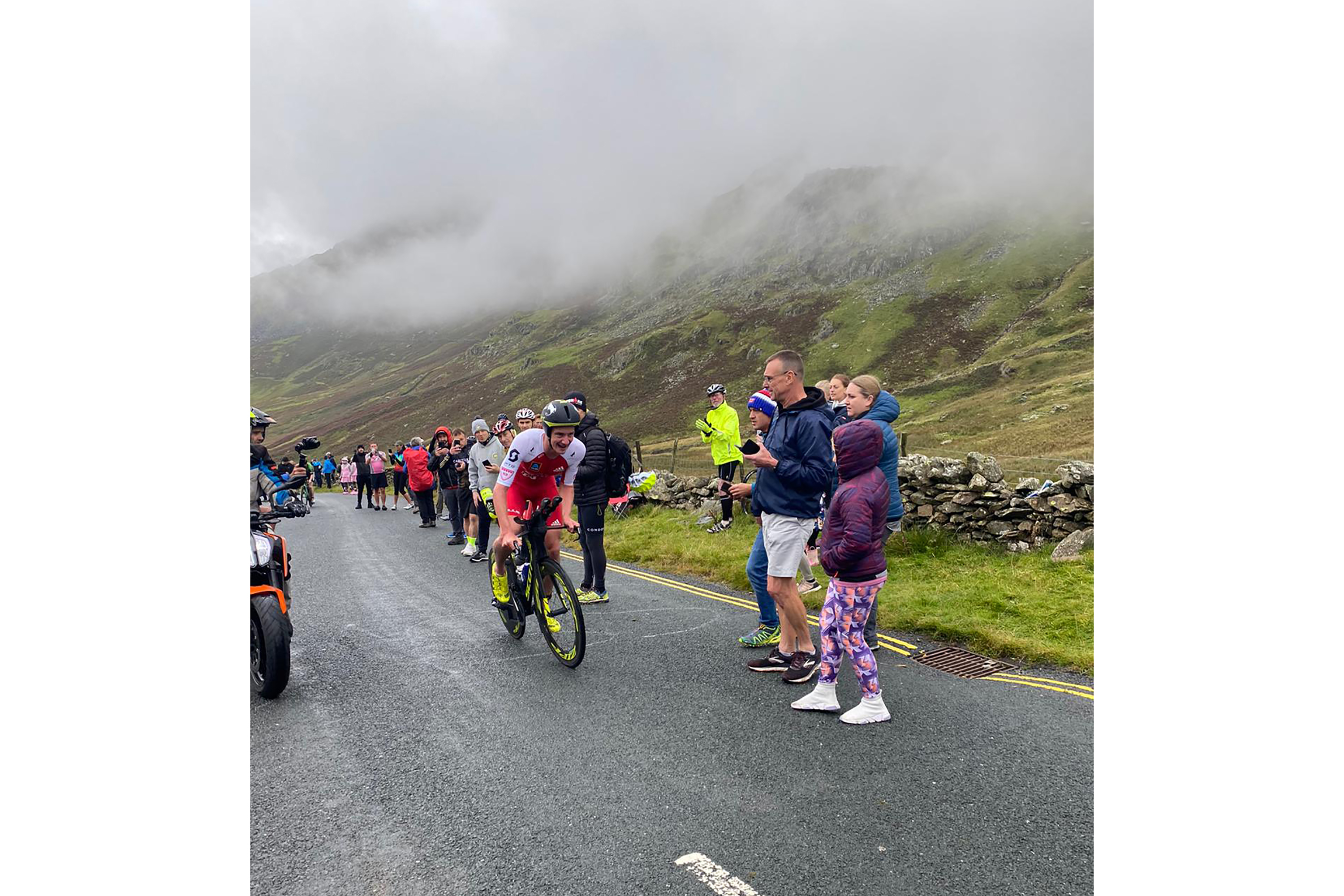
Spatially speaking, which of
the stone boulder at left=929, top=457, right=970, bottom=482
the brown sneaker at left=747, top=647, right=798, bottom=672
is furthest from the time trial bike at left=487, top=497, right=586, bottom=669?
the stone boulder at left=929, top=457, right=970, bottom=482

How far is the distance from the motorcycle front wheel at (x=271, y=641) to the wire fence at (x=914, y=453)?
7.41m

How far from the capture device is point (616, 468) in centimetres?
920

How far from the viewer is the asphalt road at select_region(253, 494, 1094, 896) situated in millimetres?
3229

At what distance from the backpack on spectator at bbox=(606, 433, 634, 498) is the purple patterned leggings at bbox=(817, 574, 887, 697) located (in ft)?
13.3

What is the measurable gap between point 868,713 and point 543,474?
337 cm

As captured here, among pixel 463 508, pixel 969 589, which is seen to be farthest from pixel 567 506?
pixel 463 508

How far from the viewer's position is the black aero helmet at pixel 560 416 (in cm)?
611

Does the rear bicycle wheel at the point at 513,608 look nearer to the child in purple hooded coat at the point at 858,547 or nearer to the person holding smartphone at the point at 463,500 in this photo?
the child in purple hooded coat at the point at 858,547

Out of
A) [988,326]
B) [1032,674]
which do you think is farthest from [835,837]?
[988,326]

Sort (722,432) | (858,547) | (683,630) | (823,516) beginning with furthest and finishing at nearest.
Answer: (722,432) → (823,516) → (683,630) → (858,547)

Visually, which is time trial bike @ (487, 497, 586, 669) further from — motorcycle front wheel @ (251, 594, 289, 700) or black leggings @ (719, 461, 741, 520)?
black leggings @ (719, 461, 741, 520)

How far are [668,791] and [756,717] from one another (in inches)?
47.2

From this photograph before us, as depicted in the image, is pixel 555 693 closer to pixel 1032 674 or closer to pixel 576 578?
pixel 1032 674

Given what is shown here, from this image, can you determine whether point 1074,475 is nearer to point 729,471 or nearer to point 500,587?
point 729,471
